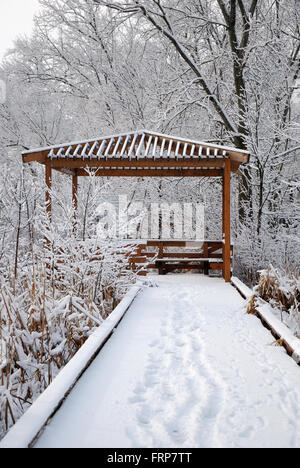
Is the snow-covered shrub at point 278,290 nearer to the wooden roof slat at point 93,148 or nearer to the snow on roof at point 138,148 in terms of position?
the snow on roof at point 138,148

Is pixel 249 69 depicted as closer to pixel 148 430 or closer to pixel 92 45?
pixel 92 45

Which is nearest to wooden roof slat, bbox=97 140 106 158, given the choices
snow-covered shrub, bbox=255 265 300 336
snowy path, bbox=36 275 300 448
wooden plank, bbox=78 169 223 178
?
wooden plank, bbox=78 169 223 178

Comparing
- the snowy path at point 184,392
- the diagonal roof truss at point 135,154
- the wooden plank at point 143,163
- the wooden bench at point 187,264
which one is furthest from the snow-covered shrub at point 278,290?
the wooden bench at point 187,264

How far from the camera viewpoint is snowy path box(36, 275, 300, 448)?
2461 mm

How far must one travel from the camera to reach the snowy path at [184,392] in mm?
A: 2461

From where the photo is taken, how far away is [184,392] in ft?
10.2

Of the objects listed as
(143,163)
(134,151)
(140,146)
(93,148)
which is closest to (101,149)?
(93,148)

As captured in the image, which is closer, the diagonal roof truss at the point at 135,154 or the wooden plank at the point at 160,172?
the diagonal roof truss at the point at 135,154

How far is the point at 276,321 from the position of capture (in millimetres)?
4766

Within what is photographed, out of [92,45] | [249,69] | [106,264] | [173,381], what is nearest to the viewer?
[173,381]

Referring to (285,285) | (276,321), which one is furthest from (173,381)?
(285,285)
